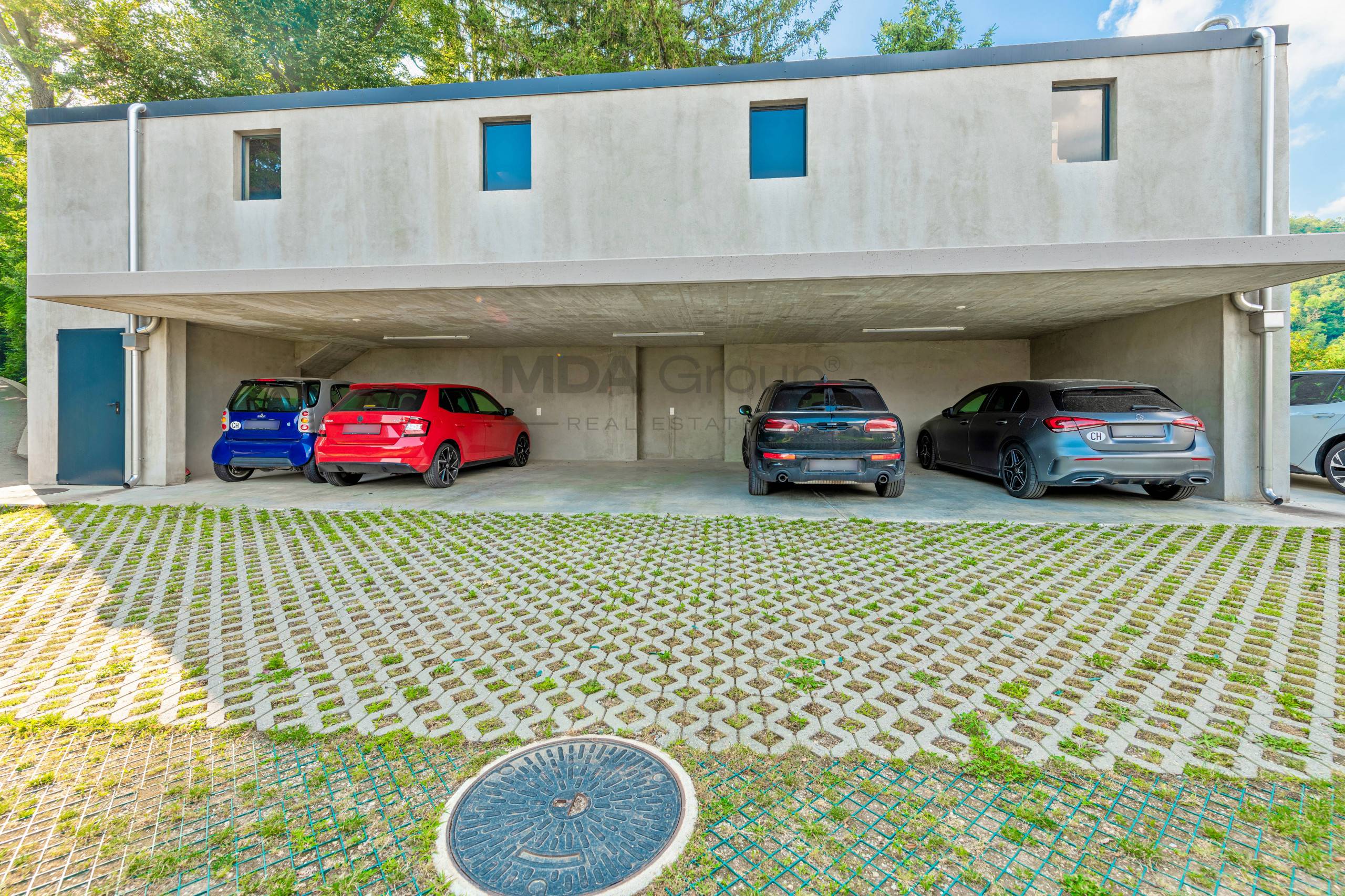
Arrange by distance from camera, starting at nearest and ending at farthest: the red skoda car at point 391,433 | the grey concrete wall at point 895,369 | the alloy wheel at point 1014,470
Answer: the alloy wheel at point 1014,470 → the red skoda car at point 391,433 → the grey concrete wall at point 895,369

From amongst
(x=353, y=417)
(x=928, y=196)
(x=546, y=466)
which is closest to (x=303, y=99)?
(x=353, y=417)

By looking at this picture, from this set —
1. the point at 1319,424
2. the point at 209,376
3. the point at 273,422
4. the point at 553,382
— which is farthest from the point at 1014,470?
the point at 209,376

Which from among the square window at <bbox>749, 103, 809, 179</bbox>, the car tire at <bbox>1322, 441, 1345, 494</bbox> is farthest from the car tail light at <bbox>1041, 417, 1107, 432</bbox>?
the square window at <bbox>749, 103, 809, 179</bbox>

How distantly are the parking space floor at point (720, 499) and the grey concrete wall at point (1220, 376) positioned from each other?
47 cm

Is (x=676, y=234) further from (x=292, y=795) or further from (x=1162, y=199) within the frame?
(x=292, y=795)

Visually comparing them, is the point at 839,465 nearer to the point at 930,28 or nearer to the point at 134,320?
the point at 134,320

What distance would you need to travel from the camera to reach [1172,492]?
7.02 metres

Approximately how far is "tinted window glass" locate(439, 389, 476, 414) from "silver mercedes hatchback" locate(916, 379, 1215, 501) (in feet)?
26.2

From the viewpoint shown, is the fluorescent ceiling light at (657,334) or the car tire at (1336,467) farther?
the fluorescent ceiling light at (657,334)

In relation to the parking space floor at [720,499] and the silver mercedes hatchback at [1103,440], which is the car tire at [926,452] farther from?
the silver mercedes hatchback at [1103,440]

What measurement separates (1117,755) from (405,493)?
7.89 metres

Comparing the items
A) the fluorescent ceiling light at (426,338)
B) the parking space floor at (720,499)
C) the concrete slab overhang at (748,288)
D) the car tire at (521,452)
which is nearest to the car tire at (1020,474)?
the parking space floor at (720,499)

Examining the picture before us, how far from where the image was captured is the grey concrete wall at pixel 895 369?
11.0 m

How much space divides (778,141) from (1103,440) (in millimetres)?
5577
